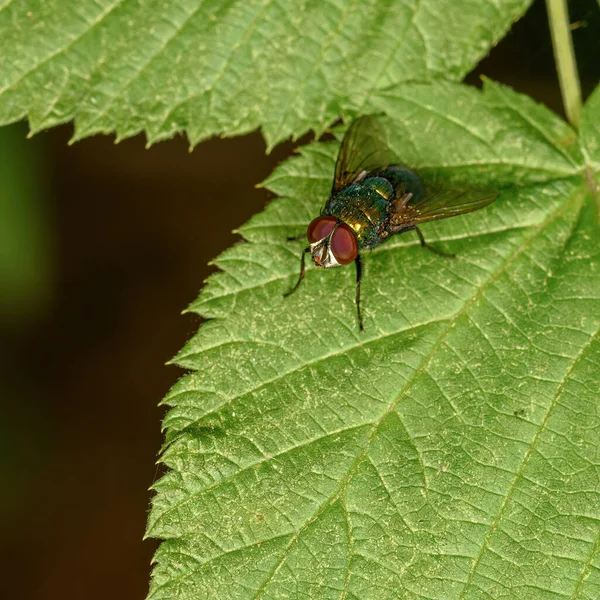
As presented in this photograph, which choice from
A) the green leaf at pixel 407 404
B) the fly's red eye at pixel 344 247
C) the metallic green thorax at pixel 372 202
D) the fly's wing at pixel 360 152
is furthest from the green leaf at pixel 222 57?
the fly's red eye at pixel 344 247

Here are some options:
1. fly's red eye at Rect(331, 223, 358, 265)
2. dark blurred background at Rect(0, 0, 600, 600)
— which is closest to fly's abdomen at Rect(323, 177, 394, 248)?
fly's red eye at Rect(331, 223, 358, 265)

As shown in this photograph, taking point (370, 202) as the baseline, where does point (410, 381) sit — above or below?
below

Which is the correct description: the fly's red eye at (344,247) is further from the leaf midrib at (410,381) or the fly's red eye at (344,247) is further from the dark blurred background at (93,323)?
the dark blurred background at (93,323)

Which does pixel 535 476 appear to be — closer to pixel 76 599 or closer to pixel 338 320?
pixel 338 320

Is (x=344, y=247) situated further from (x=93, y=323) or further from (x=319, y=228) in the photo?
(x=93, y=323)

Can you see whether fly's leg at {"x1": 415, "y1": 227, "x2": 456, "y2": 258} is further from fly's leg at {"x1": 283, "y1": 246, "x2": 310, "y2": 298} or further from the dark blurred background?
the dark blurred background

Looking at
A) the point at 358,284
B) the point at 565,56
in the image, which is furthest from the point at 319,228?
the point at 565,56
